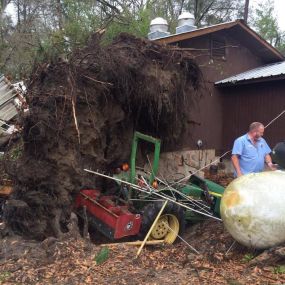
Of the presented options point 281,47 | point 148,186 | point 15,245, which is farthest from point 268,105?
point 281,47

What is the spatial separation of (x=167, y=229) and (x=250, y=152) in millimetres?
1888

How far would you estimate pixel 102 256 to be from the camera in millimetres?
5512

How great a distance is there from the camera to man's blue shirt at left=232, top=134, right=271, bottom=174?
271 inches

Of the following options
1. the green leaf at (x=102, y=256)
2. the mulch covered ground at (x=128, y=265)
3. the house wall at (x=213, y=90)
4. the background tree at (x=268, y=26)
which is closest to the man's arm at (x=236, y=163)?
the mulch covered ground at (x=128, y=265)

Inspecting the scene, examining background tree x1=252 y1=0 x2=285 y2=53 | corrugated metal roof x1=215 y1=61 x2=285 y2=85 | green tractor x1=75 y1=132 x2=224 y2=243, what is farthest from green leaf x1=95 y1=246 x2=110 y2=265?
background tree x1=252 y1=0 x2=285 y2=53

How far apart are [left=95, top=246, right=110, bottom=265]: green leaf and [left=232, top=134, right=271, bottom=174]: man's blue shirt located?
2.68 meters

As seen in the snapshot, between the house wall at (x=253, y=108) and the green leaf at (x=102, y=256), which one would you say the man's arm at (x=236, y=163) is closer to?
the green leaf at (x=102, y=256)

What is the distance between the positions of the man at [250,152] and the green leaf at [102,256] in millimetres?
2553

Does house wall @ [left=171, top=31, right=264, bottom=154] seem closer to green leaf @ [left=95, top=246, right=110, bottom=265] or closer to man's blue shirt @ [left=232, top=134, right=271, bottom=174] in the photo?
man's blue shirt @ [left=232, top=134, right=271, bottom=174]

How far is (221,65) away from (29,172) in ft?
28.8

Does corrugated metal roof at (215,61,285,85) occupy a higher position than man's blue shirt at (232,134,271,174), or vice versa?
corrugated metal roof at (215,61,285,85)

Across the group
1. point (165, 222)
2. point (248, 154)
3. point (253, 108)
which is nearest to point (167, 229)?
point (165, 222)

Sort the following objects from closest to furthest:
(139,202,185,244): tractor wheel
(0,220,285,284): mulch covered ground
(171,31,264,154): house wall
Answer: (0,220,285,284): mulch covered ground → (139,202,185,244): tractor wheel → (171,31,264,154): house wall

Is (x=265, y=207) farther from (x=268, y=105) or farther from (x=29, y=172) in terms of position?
(x=268, y=105)
